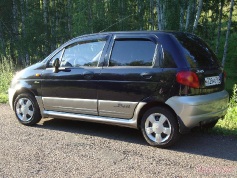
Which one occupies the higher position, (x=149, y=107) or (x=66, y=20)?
(x=66, y=20)

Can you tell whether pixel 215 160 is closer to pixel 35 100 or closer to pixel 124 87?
pixel 124 87

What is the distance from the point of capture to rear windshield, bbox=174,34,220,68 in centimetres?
534

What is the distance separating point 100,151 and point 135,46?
1862 millimetres

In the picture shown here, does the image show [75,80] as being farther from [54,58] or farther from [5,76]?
[5,76]

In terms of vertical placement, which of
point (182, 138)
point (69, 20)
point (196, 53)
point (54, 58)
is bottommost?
point (182, 138)

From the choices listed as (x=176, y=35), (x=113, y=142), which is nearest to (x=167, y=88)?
(x=176, y=35)

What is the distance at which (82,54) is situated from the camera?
20.7 feet

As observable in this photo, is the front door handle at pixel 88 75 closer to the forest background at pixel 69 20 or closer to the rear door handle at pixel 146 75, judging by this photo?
the rear door handle at pixel 146 75

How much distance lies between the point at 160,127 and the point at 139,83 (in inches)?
31.4

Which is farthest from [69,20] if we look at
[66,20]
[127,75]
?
[127,75]

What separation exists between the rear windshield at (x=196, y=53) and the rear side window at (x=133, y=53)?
529mm

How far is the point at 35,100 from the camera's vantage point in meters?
6.92

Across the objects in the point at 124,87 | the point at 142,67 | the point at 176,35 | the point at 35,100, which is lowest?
the point at 35,100

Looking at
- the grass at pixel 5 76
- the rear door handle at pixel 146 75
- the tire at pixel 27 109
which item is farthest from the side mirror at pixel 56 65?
the grass at pixel 5 76
